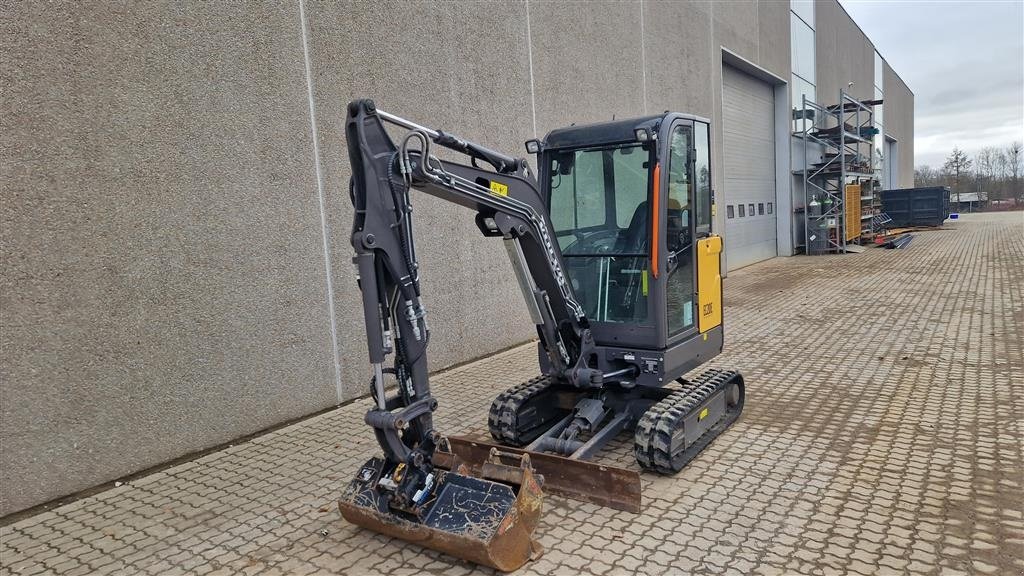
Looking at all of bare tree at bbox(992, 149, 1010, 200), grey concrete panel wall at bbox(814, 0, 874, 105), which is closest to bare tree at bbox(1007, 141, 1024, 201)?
bare tree at bbox(992, 149, 1010, 200)

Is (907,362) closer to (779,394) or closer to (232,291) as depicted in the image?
(779,394)

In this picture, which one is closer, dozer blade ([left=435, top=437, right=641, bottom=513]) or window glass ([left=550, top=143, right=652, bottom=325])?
dozer blade ([left=435, top=437, right=641, bottom=513])

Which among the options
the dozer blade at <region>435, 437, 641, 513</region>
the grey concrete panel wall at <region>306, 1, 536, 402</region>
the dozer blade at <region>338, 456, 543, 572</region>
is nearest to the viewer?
the dozer blade at <region>338, 456, 543, 572</region>

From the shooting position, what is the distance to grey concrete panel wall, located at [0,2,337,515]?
4.62m

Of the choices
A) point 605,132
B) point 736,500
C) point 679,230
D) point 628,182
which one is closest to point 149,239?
point 605,132

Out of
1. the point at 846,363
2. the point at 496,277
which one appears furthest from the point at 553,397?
the point at 846,363

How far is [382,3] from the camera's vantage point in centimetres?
733

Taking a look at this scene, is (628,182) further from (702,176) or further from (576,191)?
(702,176)

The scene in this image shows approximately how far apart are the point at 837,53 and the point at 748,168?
10748mm

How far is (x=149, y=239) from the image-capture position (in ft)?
17.3

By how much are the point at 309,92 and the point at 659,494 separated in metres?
4.93

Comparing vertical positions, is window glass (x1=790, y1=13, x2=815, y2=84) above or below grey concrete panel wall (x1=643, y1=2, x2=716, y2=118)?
above

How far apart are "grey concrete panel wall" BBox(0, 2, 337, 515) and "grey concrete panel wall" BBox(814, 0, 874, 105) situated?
22.6 meters

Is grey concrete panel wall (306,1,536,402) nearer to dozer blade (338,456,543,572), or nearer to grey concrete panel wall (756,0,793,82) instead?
dozer blade (338,456,543,572)
